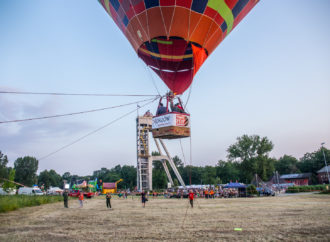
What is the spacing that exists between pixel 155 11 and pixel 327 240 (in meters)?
11.6

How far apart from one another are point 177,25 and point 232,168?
87.1m

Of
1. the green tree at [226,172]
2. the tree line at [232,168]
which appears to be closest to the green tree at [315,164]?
the tree line at [232,168]

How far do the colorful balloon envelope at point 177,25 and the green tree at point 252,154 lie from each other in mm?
45495

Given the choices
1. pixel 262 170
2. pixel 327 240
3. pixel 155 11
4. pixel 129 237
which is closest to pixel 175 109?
pixel 155 11

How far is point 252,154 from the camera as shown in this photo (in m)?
59.7

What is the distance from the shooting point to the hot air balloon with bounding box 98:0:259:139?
12906 mm

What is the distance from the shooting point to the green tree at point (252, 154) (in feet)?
186

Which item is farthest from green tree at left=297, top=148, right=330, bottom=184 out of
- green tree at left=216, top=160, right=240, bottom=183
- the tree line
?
green tree at left=216, top=160, right=240, bottom=183

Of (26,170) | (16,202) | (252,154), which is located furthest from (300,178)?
(26,170)

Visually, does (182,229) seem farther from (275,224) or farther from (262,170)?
(262,170)

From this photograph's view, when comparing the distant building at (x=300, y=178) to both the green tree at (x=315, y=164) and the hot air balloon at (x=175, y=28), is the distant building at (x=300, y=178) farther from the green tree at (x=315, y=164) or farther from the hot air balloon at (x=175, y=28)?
the hot air balloon at (x=175, y=28)

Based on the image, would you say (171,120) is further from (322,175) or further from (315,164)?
(315,164)

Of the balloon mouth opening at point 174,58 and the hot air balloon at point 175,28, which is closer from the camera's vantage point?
the hot air balloon at point 175,28

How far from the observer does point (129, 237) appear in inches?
266
